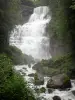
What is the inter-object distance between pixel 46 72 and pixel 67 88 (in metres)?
5.20

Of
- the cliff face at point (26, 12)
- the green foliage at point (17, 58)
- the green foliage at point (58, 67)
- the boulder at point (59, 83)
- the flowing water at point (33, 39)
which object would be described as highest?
the cliff face at point (26, 12)

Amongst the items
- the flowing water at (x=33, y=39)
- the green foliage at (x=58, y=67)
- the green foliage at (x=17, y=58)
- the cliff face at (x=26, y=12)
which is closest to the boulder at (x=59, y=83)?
the green foliage at (x=58, y=67)

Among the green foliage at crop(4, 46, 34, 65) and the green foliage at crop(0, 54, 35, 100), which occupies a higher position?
the green foliage at crop(4, 46, 34, 65)

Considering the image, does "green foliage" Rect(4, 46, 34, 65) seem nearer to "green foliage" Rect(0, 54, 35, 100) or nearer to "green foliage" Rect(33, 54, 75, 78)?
"green foliage" Rect(33, 54, 75, 78)

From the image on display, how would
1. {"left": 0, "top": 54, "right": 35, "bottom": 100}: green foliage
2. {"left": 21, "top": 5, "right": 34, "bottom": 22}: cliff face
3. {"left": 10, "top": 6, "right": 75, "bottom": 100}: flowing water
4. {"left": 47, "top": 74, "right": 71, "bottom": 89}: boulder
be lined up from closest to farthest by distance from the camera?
{"left": 0, "top": 54, "right": 35, "bottom": 100}: green foliage
{"left": 47, "top": 74, "right": 71, "bottom": 89}: boulder
{"left": 10, "top": 6, "right": 75, "bottom": 100}: flowing water
{"left": 21, "top": 5, "right": 34, "bottom": 22}: cliff face

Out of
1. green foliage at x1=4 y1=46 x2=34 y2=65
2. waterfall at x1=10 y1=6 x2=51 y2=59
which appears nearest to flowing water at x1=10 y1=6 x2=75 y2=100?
waterfall at x1=10 y1=6 x2=51 y2=59

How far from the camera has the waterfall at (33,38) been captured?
107ft

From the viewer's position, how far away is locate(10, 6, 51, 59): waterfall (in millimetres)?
32656

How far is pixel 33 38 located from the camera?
34812mm

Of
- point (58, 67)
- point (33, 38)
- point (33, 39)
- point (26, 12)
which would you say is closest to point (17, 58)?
point (58, 67)

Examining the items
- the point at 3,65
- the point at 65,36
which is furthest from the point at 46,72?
the point at 3,65

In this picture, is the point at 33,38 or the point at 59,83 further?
the point at 33,38

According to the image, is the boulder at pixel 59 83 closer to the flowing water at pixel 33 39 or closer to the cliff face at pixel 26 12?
the flowing water at pixel 33 39

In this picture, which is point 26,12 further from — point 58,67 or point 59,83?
point 59,83
